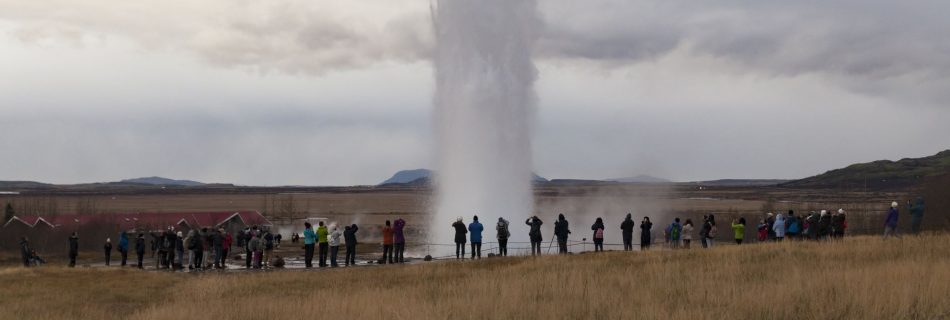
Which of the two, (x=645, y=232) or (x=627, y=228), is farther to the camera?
(x=645, y=232)

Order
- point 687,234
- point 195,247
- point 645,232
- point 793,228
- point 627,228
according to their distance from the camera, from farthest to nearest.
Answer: point 645,232
point 687,234
point 793,228
point 195,247
point 627,228

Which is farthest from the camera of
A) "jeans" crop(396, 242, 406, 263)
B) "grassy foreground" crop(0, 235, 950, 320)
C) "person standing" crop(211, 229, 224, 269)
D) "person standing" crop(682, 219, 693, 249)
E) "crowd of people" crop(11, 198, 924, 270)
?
"person standing" crop(682, 219, 693, 249)

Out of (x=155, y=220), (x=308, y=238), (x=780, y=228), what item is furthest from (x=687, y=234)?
(x=155, y=220)

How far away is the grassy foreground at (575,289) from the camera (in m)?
11.9

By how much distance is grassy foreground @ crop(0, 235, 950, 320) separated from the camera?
39.2ft

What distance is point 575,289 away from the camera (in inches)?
598

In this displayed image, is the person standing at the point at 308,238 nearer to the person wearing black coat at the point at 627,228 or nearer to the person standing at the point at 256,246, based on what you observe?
Answer: the person standing at the point at 256,246

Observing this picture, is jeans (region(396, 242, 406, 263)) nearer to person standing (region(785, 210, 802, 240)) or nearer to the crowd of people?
the crowd of people

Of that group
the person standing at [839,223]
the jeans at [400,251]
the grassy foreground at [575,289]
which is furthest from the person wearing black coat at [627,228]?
the jeans at [400,251]

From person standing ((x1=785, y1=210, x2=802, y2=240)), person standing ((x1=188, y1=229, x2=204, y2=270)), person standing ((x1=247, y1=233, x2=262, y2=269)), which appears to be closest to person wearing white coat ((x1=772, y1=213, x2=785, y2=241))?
person standing ((x1=785, y1=210, x2=802, y2=240))

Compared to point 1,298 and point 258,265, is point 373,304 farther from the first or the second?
point 258,265

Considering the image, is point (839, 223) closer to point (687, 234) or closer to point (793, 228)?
point (793, 228)

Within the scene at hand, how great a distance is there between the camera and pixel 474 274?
64.6ft

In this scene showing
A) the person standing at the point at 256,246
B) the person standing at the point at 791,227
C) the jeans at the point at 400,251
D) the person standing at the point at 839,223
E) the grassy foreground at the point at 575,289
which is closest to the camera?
the grassy foreground at the point at 575,289
